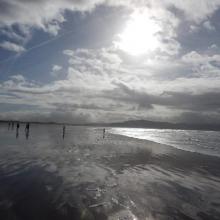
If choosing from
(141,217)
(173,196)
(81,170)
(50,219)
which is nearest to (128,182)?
(173,196)

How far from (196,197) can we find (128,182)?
14.4ft

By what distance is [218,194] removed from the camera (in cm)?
1377

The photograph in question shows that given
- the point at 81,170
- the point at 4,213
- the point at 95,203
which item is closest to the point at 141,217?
the point at 95,203

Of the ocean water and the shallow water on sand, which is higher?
the ocean water

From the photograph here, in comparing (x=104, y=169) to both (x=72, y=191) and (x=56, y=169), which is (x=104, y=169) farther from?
(x=72, y=191)

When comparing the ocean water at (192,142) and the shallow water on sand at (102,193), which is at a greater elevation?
the ocean water at (192,142)

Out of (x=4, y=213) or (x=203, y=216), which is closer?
(x=4, y=213)

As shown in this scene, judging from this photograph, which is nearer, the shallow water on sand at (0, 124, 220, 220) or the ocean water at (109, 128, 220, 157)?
the shallow water on sand at (0, 124, 220, 220)

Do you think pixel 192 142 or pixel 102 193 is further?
pixel 192 142

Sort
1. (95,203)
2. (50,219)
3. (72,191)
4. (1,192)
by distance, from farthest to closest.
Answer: (72,191), (1,192), (95,203), (50,219)

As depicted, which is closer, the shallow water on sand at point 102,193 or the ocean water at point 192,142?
the shallow water on sand at point 102,193

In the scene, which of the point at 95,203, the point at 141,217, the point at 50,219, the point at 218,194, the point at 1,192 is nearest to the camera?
the point at 50,219

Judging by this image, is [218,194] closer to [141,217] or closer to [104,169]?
[141,217]

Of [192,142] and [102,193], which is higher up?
[192,142]
